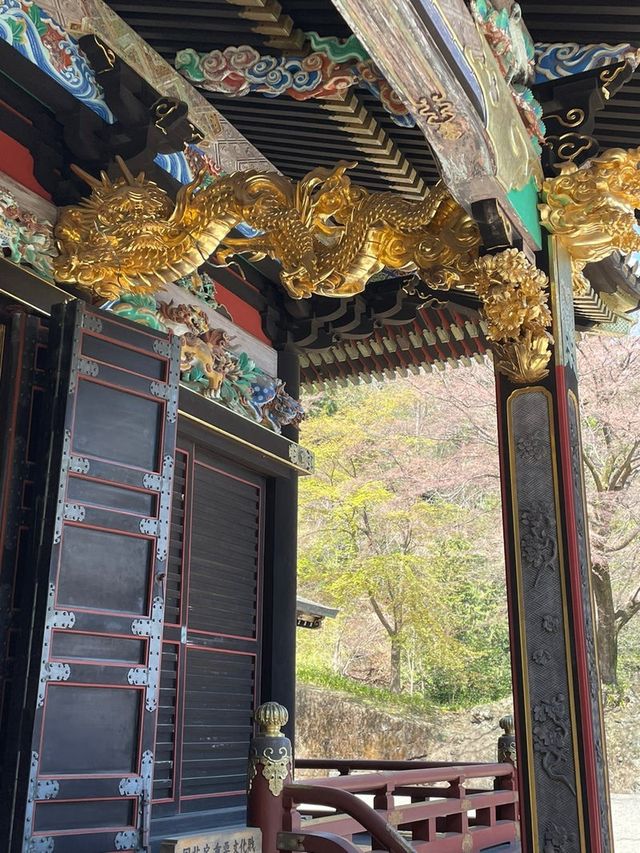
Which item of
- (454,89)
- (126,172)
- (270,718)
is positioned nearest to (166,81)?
(126,172)

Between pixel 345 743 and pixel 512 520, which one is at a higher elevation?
pixel 512 520

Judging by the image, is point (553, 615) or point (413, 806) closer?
point (553, 615)

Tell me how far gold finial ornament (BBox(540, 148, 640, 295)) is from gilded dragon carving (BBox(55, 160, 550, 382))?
0.38m

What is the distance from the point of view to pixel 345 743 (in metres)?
17.3

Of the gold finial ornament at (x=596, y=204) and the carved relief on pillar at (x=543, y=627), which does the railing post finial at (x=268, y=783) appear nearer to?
the carved relief on pillar at (x=543, y=627)

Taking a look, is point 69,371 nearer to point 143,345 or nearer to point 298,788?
point 143,345

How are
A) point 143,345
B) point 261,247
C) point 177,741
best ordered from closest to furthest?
point 261,247 < point 143,345 < point 177,741

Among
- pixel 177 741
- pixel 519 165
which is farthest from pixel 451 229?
pixel 177 741

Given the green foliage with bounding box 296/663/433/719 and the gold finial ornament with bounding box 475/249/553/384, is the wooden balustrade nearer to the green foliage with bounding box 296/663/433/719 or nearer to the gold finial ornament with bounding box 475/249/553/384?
the gold finial ornament with bounding box 475/249/553/384

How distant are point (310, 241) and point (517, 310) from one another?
0.94 metres

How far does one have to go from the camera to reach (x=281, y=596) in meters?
6.00

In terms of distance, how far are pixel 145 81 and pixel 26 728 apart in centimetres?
298

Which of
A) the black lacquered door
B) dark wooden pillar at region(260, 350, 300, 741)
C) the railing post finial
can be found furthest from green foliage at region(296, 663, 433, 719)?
the railing post finial

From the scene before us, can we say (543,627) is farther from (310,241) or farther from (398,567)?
(398,567)
